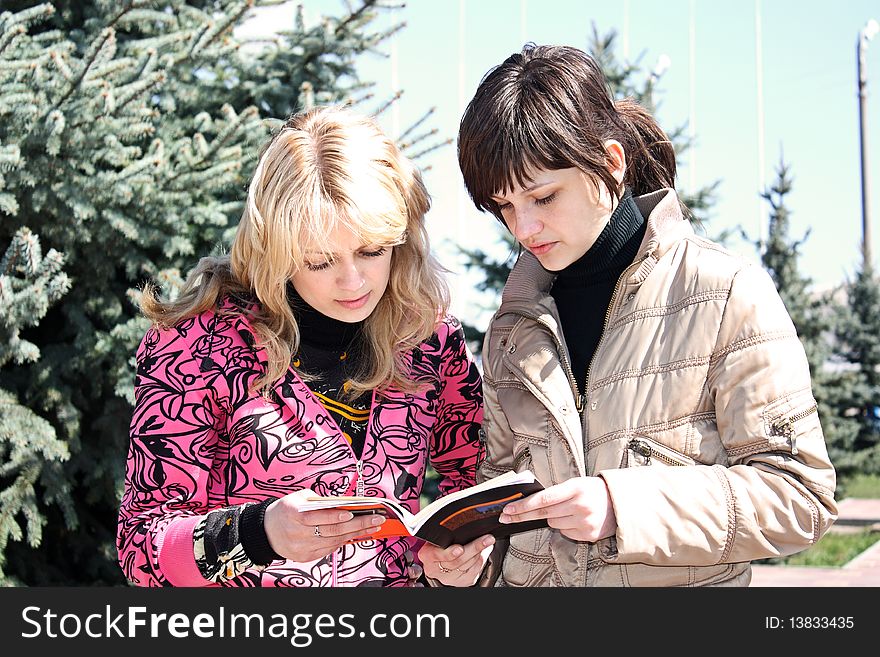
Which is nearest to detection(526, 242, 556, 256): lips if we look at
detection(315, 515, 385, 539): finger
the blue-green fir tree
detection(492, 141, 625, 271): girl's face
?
detection(492, 141, 625, 271): girl's face

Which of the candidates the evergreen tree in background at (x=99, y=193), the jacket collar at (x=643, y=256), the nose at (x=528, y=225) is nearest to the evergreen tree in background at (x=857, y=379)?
the evergreen tree in background at (x=99, y=193)

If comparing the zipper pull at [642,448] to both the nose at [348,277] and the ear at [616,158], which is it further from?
the nose at [348,277]

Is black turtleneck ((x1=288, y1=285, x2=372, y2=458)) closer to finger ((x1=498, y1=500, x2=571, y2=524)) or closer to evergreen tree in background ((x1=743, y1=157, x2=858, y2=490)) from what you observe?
finger ((x1=498, y1=500, x2=571, y2=524))

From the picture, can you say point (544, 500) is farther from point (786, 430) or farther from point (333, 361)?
point (333, 361)

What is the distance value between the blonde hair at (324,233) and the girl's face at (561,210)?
1.02ft

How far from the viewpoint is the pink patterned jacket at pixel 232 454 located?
7.23ft

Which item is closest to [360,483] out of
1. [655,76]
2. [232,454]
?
[232,454]

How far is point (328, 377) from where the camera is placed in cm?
243

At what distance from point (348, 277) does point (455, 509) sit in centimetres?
67

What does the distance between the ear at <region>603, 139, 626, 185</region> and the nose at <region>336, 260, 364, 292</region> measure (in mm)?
634

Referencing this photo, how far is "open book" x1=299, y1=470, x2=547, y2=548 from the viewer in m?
1.88

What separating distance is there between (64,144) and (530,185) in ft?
8.63

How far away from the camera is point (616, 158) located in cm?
227
